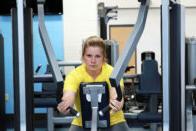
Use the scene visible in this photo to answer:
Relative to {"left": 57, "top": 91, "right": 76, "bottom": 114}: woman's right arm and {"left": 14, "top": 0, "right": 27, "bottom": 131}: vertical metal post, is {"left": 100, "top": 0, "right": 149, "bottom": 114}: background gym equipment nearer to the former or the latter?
{"left": 57, "top": 91, "right": 76, "bottom": 114}: woman's right arm

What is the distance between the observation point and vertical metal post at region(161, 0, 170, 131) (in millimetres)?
2230

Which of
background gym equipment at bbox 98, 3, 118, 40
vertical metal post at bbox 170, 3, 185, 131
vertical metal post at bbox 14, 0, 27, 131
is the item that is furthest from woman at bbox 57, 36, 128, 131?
background gym equipment at bbox 98, 3, 118, 40

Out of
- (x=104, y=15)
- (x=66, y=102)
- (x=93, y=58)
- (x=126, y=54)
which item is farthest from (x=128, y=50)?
(x=104, y=15)

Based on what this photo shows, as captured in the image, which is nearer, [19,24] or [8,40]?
[19,24]

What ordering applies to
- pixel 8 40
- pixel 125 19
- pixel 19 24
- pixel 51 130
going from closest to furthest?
pixel 19 24, pixel 51 130, pixel 8 40, pixel 125 19

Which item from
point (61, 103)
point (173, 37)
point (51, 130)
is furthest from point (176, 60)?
point (51, 130)

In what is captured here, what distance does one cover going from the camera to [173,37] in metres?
2.45

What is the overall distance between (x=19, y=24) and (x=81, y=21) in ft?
16.9

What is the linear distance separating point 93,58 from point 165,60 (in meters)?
0.46

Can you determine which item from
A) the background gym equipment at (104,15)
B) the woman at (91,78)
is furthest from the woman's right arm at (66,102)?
the background gym equipment at (104,15)

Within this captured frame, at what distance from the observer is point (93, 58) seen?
2451mm

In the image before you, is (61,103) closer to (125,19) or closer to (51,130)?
(51,130)

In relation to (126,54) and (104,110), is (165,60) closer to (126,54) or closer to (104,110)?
(126,54)

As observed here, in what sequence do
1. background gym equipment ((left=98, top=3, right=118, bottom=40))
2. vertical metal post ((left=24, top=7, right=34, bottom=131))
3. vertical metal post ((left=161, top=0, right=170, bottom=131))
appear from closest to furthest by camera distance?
1. vertical metal post ((left=161, top=0, right=170, bottom=131))
2. vertical metal post ((left=24, top=7, right=34, bottom=131))
3. background gym equipment ((left=98, top=3, right=118, bottom=40))
